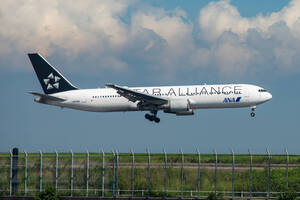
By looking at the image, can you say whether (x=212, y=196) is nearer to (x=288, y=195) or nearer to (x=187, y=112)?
(x=288, y=195)

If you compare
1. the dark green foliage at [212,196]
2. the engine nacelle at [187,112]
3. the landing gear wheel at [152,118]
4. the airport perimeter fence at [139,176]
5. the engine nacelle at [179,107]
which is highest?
the engine nacelle at [179,107]

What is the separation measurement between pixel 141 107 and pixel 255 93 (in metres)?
15.0

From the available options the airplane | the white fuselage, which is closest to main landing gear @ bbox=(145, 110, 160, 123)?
the airplane

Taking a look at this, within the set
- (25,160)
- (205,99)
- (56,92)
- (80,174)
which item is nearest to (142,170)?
(80,174)

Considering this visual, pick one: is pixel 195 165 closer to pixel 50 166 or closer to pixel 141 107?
pixel 50 166

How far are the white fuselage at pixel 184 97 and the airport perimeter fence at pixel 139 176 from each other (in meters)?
24.6

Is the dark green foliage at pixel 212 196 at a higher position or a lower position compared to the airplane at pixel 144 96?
lower

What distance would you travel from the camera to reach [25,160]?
43656 mm

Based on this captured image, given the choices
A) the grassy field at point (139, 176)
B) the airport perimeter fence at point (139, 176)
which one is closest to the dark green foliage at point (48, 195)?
the airport perimeter fence at point (139, 176)

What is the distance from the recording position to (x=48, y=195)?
40406mm

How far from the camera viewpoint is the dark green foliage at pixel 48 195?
40344mm

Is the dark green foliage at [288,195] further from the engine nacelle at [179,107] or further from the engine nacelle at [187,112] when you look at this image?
the engine nacelle at [187,112]

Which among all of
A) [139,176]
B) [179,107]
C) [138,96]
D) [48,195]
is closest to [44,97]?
[138,96]

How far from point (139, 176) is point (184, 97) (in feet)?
96.4
